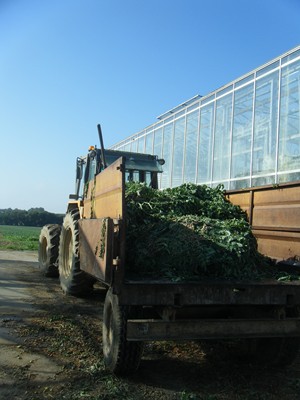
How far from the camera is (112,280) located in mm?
3916

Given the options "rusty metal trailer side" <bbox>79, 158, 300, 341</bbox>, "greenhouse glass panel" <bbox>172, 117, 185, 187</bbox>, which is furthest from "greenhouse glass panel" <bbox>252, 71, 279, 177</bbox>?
"rusty metal trailer side" <bbox>79, 158, 300, 341</bbox>

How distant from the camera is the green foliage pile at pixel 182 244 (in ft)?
14.5

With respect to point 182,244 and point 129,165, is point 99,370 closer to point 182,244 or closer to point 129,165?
point 182,244

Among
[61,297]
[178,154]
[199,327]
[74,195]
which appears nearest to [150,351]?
[199,327]

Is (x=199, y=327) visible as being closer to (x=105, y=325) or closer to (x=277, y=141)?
(x=105, y=325)

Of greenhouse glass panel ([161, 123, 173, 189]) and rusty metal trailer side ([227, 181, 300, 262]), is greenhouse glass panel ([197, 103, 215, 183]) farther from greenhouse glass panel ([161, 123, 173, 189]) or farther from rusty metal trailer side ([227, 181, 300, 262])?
rusty metal trailer side ([227, 181, 300, 262])

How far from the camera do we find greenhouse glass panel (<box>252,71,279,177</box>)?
1121cm

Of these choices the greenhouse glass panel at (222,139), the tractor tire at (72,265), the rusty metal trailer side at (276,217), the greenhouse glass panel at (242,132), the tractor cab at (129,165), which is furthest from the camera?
the greenhouse glass panel at (222,139)

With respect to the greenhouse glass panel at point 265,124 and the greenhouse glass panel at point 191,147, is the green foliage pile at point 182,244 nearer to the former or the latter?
the greenhouse glass panel at point 265,124

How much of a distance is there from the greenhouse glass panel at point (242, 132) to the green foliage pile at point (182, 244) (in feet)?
23.1

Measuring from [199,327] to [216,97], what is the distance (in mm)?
11350

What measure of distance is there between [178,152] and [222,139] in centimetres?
332

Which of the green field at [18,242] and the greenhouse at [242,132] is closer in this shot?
the greenhouse at [242,132]

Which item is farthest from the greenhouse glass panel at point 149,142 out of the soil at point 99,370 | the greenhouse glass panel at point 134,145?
the soil at point 99,370
